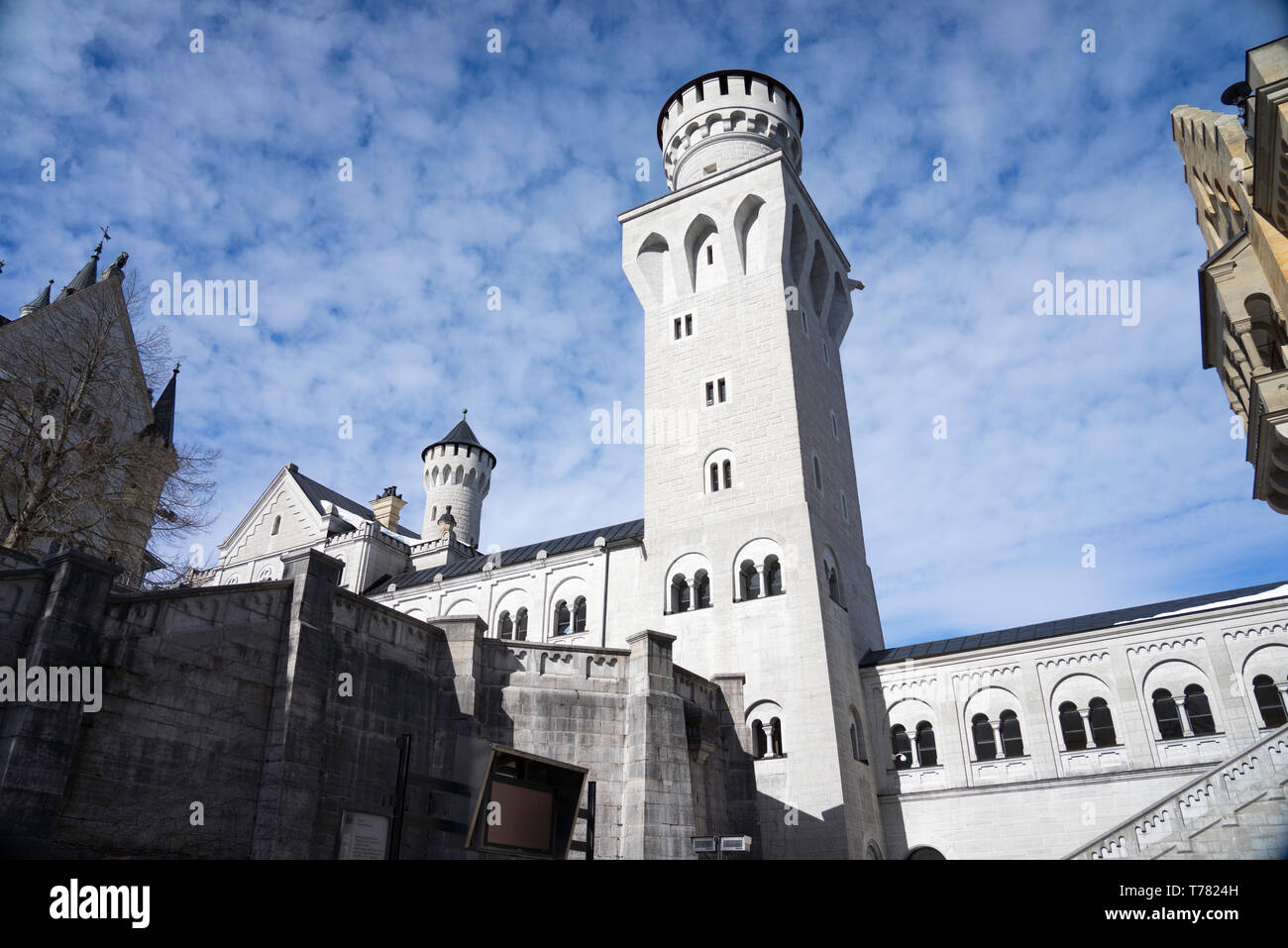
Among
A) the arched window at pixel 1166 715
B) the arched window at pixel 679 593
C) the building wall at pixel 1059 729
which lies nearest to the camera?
the building wall at pixel 1059 729

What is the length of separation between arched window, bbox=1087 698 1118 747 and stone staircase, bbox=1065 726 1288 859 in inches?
295

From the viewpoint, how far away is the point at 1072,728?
1032 inches

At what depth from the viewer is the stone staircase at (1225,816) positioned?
57.3 ft

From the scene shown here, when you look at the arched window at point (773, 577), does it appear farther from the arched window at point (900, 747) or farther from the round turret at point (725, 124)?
the round turret at point (725, 124)

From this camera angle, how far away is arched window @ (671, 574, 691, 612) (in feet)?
102

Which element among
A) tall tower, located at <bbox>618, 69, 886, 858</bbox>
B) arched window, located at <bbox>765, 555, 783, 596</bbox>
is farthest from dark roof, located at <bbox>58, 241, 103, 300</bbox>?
arched window, located at <bbox>765, 555, 783, 596</bbox>

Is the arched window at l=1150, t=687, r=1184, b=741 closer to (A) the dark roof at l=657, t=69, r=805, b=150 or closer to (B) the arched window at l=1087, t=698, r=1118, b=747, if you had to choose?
(B) the arched window at l=1087, t=698, r=1118, b=747

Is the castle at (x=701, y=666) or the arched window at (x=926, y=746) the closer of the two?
the castle at (x=701, y=666)

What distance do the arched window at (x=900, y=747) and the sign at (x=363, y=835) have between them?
1829 centimetres

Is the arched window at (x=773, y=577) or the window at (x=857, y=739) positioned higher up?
the arched window at (x=773, y=577)

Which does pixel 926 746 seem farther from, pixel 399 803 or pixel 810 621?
pixel 399 803

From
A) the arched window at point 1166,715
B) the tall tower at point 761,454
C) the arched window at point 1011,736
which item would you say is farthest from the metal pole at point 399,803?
the arched window at point 1166,715

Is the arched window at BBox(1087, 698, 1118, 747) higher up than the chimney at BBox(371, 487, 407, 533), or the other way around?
the chimney at BBox(371, 487, 407, 533)
